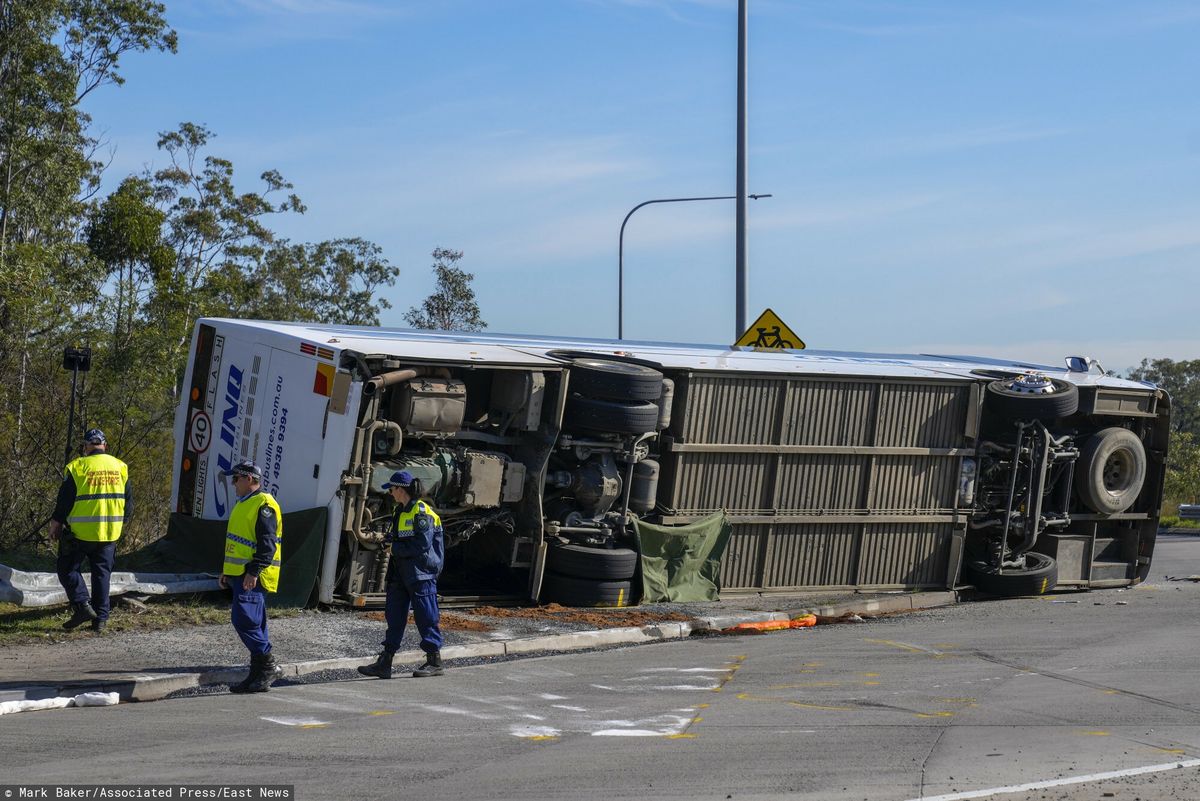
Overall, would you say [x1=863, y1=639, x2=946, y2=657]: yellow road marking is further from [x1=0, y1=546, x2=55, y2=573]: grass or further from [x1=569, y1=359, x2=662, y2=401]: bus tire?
[x1=0, y1=546, x2=55, y2=573]: grass

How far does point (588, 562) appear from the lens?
12.7 metres

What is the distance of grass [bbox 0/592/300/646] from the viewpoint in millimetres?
9930

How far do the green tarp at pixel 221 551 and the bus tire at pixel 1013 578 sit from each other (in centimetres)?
784

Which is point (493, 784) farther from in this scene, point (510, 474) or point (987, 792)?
point (510, 474)

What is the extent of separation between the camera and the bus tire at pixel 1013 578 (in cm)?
1506

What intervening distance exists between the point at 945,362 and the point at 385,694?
10.1m

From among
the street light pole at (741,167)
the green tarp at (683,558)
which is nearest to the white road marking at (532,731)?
the green tarp at (683,558)

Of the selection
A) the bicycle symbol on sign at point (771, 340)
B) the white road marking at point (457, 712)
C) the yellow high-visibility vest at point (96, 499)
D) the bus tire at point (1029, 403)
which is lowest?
the white road marking at point (457, 712)

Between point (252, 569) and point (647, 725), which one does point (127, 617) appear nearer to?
point (252, 569)

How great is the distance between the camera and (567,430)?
12.7 m

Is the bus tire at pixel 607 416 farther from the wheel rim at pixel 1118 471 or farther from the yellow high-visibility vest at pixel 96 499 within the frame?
the wheel rim at pixel 1118 471

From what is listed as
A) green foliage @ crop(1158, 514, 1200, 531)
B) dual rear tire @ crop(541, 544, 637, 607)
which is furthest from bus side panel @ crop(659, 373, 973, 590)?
green foliage @ crop(1158, 514, 1200, 531)

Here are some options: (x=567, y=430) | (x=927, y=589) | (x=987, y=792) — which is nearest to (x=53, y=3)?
(x=567, y=430)

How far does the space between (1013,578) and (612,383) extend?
5.72 m
